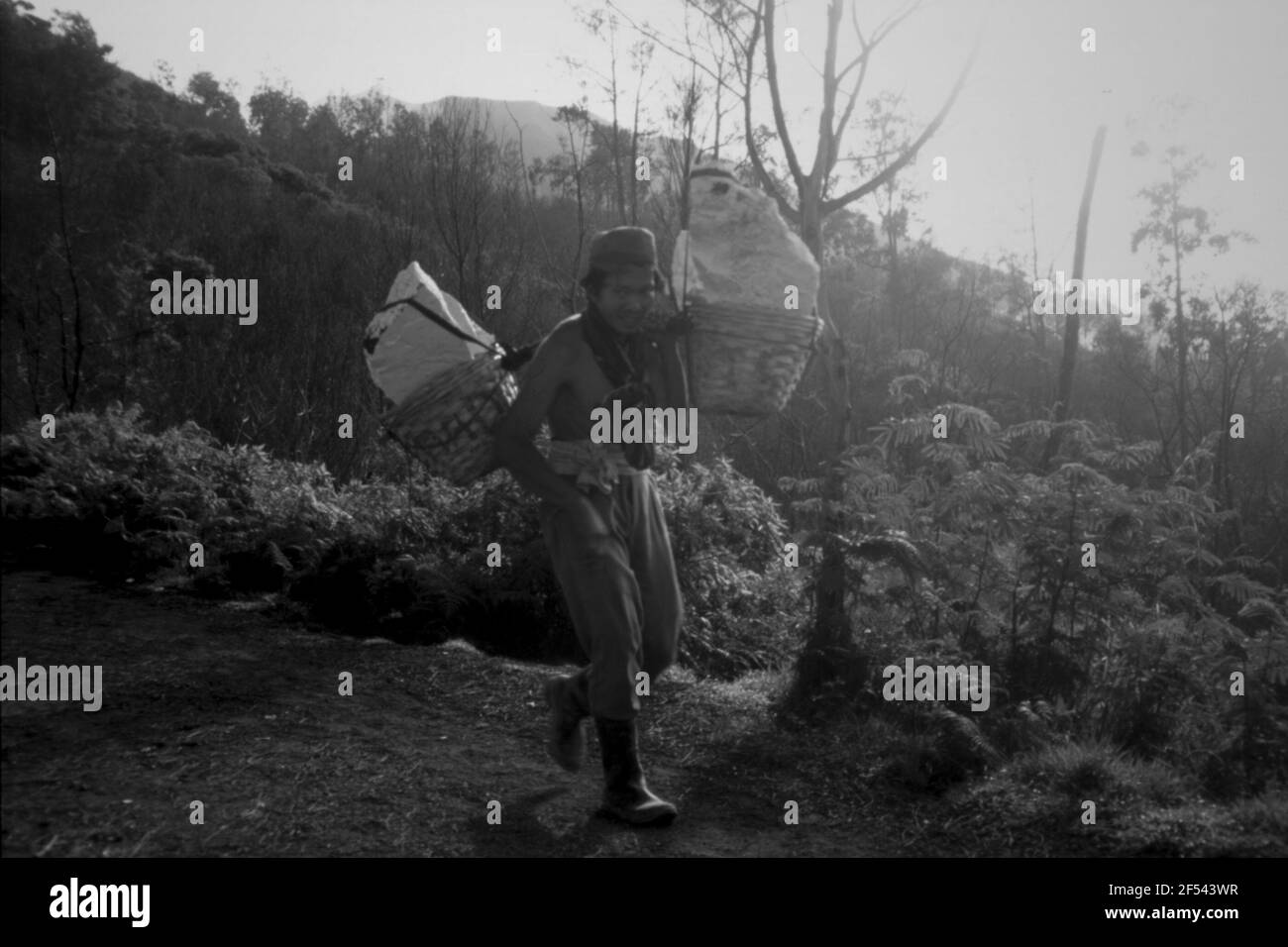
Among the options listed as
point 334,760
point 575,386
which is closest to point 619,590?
point 575,386

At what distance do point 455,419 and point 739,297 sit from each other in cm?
116

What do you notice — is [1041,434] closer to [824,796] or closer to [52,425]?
[824,796]

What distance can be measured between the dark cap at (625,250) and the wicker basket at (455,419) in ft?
1.98

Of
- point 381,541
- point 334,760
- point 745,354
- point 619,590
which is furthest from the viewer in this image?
point 381,541

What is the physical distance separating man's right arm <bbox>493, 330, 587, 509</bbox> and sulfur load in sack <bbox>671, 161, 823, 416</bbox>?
0.59 meters

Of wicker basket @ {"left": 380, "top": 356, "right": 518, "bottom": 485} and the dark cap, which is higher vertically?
the dark cap

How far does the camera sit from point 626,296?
4289mm

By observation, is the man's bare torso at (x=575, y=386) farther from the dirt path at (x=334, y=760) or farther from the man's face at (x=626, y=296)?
the dirt path at (x=334, y=760)

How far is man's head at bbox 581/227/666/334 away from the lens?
425cm

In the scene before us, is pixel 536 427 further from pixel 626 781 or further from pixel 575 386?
pixel 626 781

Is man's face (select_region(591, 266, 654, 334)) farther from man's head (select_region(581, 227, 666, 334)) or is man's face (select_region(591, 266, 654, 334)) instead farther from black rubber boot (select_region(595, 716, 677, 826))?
black rubber boot (select_region(595, 716, 677, 826))

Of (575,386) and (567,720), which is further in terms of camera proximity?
(567,720)

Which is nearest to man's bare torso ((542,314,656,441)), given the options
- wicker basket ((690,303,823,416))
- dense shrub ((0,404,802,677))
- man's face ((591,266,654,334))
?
man's face ((591,266,654,334))
